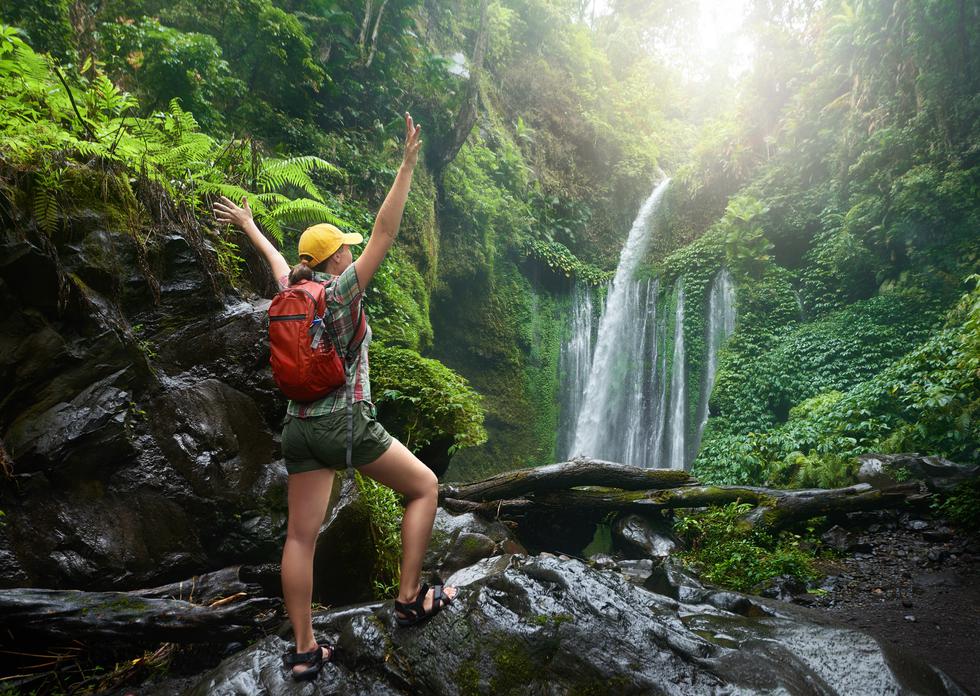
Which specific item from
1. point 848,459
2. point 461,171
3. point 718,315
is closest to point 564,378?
point 718,315

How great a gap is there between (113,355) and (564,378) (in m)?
13.6

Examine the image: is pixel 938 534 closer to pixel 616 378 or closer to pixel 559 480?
pixel 559 480

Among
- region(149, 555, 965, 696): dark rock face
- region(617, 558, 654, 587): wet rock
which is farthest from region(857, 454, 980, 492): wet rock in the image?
region(149, 555, 965, 696): dark rock face

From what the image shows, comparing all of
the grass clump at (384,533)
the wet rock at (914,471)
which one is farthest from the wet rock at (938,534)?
the grass clump at (384,533)

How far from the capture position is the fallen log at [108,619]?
256cm

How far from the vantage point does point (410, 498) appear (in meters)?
2.69

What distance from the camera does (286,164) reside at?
5.68m

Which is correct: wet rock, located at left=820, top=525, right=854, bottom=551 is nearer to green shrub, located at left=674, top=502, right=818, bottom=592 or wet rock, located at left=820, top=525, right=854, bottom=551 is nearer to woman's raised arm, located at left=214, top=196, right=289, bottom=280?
green shrub, located at left=674, top=502, right=818, bottom=592

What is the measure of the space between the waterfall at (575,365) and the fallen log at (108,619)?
13.2m

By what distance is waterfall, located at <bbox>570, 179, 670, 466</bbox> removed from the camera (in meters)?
15.0

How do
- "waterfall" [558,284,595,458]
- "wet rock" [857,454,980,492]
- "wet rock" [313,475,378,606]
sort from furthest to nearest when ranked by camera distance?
"waterfall" [558,284,595,458], "wet rock" [857,454,980,492], "wet rock" [313,475,378,606]

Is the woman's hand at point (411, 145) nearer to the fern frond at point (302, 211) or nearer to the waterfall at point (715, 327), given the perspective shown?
the fern frond at point (302, 211)

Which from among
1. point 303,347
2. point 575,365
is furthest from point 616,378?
point 303,347

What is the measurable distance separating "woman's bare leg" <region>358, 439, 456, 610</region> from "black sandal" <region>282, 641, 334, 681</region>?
17.4 inches
